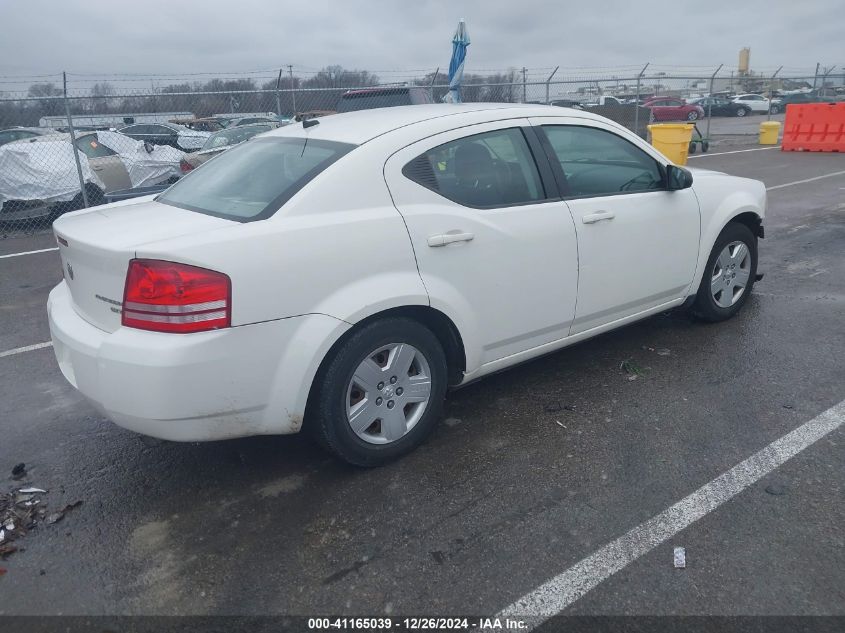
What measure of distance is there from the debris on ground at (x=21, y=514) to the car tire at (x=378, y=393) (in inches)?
49.1

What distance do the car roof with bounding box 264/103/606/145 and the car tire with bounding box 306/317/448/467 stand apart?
1.01 m

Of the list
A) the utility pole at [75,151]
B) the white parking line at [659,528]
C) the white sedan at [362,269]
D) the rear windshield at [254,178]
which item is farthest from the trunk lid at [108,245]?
the utility pole at [75,151]

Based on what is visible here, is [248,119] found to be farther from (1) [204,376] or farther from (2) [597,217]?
(1) [204,376]

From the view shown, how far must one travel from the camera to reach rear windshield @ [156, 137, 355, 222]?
10.6 feet

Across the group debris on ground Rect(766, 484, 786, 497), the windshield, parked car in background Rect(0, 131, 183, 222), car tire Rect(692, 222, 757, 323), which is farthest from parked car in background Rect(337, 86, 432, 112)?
debris on ground Rect(766, 484, 786, 497)

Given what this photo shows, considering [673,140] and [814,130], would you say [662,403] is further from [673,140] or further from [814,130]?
[814,130]

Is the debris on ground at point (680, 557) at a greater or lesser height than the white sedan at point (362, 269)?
lesser

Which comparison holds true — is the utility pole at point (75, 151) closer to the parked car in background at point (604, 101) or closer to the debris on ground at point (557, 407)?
the debris on ground at point (557, 407)

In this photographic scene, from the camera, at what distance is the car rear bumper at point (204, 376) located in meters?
2.77

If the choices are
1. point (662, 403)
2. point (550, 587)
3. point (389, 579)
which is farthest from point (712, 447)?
point (389, 579)

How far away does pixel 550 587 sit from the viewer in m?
2.58

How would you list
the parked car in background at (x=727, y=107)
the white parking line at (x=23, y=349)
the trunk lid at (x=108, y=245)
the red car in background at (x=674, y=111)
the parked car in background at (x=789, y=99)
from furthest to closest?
1. the parked car in background at (x=727, y=107)
2. the red car in background at (x=674, y=111)
3. the parked car in background at (x=789, y=99)
4. the white parking line at (x=23, y=349)
5. the trunk lid at (x=108, y=245)

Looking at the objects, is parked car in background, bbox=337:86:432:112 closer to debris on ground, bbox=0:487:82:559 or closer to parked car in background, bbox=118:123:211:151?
parked car in background, bbox=118:123:211:151

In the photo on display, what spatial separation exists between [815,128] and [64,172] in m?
17.4
